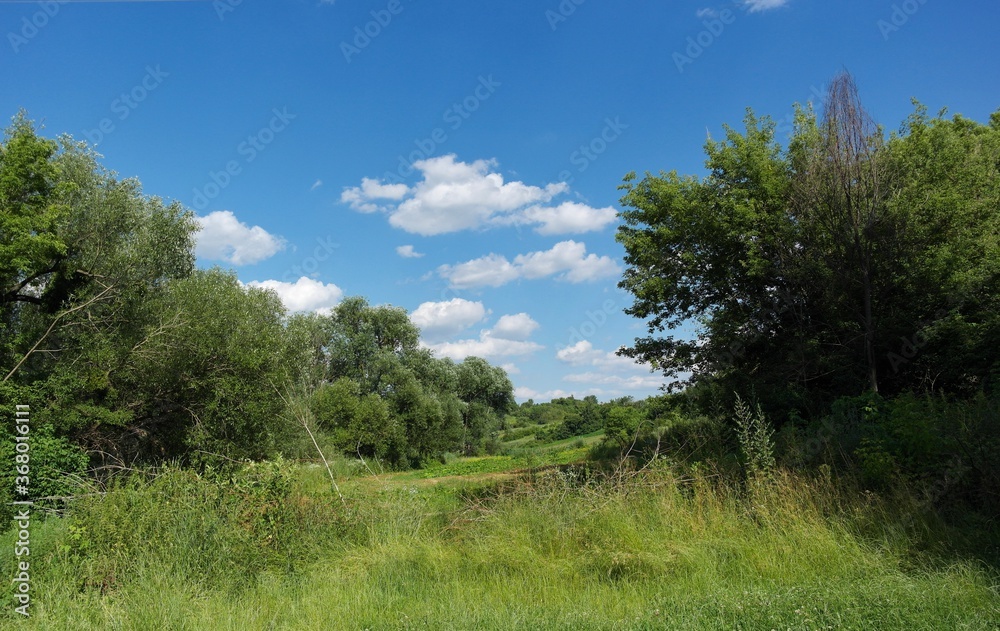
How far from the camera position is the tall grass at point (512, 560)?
4699 millimetres

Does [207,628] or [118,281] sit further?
[118,281]

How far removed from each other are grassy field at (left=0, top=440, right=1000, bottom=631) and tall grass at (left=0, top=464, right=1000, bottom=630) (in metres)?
0.02

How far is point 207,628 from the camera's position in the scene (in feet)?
15.9

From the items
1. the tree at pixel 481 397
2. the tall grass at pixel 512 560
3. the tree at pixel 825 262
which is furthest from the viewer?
the tree at pixel 481 397

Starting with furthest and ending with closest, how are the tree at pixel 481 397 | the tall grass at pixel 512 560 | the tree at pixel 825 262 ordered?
the tree at pixel 481 397, the tree at pixel 825 262, the tall grass at pixel 512 560

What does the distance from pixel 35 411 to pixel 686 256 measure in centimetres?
1965

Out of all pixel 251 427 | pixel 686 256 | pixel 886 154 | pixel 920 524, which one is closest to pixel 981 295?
pixel 886 154

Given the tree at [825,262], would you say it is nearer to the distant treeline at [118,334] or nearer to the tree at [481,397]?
the distant treeline at [118,334]

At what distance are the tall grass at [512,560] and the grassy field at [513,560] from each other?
0.08ft

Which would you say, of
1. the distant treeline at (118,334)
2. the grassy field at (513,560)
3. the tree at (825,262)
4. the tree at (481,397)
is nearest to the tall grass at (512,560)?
the grassy field at (513,560)

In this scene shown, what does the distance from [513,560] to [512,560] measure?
0.04ft

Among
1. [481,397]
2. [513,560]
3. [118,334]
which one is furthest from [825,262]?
[481,397]

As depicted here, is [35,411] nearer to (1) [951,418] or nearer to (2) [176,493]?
(2) [176,493]

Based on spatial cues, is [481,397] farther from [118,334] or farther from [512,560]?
[512,560]
